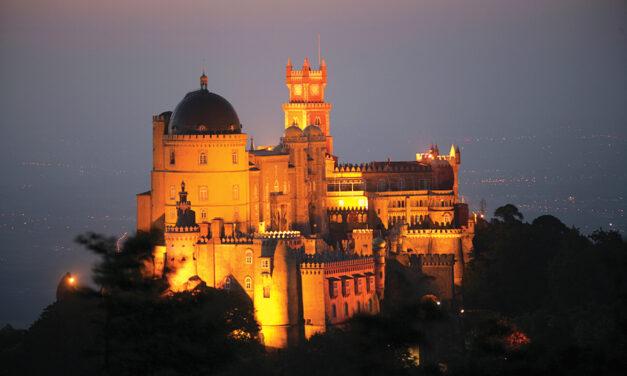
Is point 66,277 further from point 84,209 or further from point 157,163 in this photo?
point 84,209

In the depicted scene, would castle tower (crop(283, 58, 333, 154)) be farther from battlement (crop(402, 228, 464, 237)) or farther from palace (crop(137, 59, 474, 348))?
battlement (crop(402, 228, 464, 237))

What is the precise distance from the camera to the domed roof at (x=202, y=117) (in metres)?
119

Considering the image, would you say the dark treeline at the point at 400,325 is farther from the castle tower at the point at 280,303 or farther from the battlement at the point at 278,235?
the battlement at the point at 278,235

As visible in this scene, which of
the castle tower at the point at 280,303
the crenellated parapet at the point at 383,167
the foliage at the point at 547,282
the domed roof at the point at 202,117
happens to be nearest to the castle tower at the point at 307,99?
the crenellated parapet at the point at 383,167

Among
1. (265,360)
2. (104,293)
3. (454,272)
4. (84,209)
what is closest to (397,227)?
(454,272)

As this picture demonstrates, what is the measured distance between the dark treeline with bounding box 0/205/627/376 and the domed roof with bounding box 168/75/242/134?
41.7ft

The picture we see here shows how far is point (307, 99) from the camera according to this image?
506 feet

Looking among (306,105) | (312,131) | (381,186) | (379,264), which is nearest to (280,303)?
(379,264)

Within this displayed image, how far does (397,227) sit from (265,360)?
2439 centimetres

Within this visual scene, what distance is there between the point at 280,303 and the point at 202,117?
48.4 feet

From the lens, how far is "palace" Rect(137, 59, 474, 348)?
111 m

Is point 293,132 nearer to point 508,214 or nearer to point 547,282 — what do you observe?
point 508,214

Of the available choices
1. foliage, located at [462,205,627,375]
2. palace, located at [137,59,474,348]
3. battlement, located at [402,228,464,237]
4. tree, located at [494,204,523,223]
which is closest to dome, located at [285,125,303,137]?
palace, located at [137,59,474,348]

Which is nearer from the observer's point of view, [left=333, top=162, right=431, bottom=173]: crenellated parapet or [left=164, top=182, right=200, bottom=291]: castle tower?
[left=164, top=182, right=200, bottom=291]: castle tower
